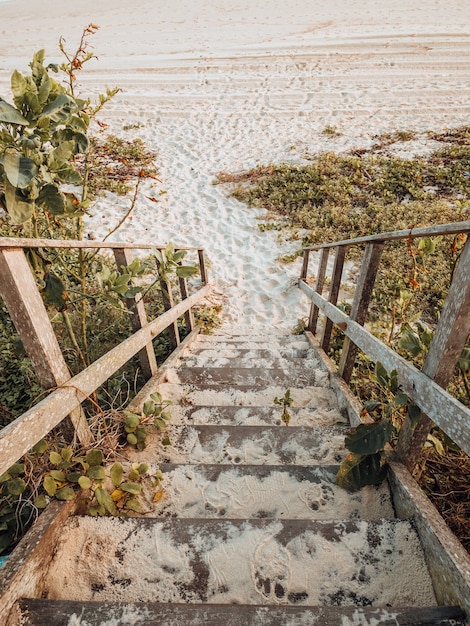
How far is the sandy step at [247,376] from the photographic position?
3127 millimetres

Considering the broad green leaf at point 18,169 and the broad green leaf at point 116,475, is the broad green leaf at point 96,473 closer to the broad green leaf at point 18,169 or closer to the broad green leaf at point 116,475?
the broad green leaf at point 116,475

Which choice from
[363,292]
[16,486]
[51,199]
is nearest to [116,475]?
[16,486]

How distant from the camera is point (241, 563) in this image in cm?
131

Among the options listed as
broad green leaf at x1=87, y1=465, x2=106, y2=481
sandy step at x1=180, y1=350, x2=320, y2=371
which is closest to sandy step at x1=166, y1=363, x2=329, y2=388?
sandy step at x1=180, y1=350, x2=320, y2=371

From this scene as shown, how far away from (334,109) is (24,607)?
14.1m

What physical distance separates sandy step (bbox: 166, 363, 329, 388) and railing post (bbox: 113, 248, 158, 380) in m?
0.23

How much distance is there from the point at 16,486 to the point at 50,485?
131 mm

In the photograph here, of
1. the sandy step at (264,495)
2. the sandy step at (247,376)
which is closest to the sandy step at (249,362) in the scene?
the sandy step at (247,376)

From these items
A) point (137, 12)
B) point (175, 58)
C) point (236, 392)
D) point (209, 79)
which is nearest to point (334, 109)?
point (209, 79)

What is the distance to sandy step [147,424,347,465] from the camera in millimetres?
2000

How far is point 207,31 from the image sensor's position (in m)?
22.3

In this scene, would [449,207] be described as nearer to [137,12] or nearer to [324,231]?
[324,231]

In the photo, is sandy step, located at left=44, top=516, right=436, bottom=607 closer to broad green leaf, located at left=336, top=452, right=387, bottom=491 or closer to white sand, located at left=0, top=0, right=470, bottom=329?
broad green leaf, located at left=336, top=452, right=387, bottom=491

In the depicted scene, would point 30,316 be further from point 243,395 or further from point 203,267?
point 203,267
